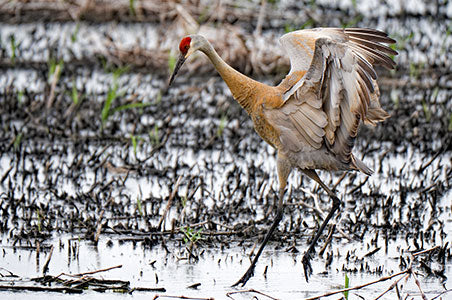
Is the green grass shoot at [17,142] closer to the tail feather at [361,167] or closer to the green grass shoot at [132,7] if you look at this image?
the tail feather at [361,167]

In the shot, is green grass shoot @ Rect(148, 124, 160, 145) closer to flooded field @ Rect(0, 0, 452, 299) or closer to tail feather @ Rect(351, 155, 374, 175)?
flooded field @ Rect(0, 0, 452, 299)

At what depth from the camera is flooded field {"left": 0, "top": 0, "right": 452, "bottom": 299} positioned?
5.02 m

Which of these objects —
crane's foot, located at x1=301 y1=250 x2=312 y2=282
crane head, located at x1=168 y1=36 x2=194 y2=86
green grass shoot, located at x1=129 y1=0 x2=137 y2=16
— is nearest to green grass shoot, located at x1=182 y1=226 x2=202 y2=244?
crane's foot, located at x1=301 y1=250 x2=312 y2=282

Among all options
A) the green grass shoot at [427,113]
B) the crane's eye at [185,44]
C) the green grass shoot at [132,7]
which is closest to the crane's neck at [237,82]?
the crane's eye at [185,44]

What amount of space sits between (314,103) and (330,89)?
21cm

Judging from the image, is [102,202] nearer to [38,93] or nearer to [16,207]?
[16,207]

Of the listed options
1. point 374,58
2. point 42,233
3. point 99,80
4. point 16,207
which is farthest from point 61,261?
point 99,80

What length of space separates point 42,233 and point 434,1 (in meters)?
8.51

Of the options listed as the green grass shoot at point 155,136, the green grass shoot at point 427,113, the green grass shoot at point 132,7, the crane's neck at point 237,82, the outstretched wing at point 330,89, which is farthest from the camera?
the green grass shoot at point 132,7

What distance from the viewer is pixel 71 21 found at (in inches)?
467

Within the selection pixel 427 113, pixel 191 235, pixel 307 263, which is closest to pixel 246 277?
pixel 307 263

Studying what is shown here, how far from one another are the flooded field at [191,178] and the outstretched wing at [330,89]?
0.60 m

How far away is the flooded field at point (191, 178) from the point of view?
16.5 feet

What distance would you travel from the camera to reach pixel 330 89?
4957mm
